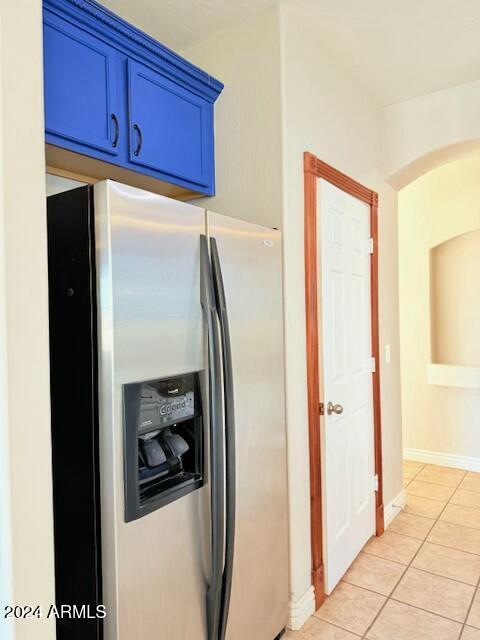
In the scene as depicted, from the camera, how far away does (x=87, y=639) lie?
1286 mm

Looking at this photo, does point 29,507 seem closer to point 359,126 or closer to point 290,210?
point 290,210

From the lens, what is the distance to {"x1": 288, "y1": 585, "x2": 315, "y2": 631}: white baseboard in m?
2.04

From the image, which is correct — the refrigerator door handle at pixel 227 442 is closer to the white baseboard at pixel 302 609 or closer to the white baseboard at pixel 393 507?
the white baseboard at pixel 302 609

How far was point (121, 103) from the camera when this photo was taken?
178 centimetres

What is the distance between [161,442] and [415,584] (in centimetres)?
180

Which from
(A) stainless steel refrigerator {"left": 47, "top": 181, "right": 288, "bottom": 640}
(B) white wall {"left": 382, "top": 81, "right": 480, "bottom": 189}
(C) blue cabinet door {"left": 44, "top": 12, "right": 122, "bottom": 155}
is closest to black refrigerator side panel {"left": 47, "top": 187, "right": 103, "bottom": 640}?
(A) stainless steel refrigerator {"left": 47, "top": 181, "right": 288, "bottom": 640}

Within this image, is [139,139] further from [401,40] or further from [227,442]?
[401,40]

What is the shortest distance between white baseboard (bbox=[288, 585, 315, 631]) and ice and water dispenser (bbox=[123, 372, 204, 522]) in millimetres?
986

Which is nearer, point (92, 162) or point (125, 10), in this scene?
point (92, 162)

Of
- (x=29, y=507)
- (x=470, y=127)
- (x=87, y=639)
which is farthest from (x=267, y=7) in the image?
(x=87, y=639)

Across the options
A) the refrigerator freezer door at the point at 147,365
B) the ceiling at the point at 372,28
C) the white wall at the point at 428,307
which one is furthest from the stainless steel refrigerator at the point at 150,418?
the white wall at the point at 428,307

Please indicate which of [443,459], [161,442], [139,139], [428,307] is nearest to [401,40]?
[139,139]

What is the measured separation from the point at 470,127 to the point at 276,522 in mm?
2555

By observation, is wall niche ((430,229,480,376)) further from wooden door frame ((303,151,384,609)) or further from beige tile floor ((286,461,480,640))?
wooden door frame ((303,151,384,609))
